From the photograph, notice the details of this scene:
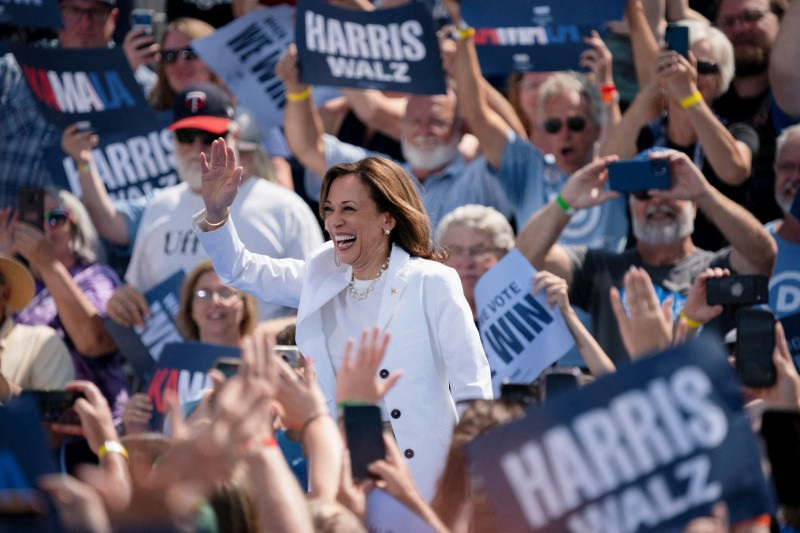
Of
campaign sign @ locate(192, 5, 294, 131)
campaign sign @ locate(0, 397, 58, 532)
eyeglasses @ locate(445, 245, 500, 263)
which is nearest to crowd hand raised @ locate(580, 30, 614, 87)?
eyeglasses @ locate(445, 245, 500, 263)

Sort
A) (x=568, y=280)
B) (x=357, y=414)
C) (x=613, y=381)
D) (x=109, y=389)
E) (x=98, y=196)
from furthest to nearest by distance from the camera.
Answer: (x=98, y=196), (x=109, y=389), (x=568, y=280), (x=357, y=414), (x=613, y=381)

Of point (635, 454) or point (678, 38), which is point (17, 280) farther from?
point (635, 454)

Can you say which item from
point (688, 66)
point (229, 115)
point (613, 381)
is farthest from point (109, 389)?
point (613, 381)

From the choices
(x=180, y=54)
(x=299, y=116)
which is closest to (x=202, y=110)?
(x=299, y=116)

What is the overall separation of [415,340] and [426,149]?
250 centimetres

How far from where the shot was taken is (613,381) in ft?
9.76

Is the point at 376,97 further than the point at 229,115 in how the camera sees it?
Yes

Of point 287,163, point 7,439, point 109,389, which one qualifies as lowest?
point 109,389

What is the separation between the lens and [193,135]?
21.9 feet

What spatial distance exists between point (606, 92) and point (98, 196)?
7.97 feet

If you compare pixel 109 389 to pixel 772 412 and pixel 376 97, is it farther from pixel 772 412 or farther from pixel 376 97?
pixel 772 412

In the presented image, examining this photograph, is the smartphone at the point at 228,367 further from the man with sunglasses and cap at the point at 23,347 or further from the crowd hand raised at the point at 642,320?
the man with sunglasses and cap at the point at 23,347

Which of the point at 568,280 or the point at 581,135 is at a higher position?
the point at 581,135

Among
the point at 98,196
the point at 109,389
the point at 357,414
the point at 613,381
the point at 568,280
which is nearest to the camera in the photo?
the point at 613,381
